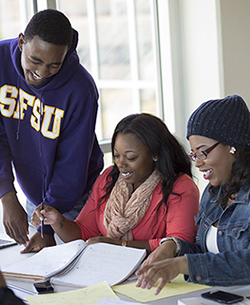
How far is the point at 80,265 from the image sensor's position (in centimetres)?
142

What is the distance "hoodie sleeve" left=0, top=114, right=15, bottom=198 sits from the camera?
1781 mm

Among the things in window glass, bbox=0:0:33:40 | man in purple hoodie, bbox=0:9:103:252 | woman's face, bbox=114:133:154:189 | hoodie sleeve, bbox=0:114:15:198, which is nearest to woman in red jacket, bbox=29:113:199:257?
woman's face, bbox=114:133:154:189

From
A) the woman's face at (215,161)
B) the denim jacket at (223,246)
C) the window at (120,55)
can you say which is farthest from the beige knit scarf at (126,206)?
the window at (120,55)

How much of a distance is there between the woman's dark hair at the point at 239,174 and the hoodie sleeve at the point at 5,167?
933mm

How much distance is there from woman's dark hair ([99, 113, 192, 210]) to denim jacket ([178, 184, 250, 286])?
0.83 feet

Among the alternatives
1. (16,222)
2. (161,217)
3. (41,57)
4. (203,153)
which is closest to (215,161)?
(203,153)

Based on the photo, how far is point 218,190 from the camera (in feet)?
4.94

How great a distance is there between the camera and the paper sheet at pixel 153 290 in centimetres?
117

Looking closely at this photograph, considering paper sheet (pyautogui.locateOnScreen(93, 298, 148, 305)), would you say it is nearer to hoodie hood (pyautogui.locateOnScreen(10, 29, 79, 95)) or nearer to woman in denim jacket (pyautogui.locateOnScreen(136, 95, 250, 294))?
woman in denim jacket (pyautogui.locateOnScreen(136, 95, 250, 294))

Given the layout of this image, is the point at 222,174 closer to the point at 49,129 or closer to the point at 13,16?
the point at 49,129

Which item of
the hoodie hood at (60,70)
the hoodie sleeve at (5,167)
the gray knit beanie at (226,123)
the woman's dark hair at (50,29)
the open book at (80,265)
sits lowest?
the open book at (80,265)

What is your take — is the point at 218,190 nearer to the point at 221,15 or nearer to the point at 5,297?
the point at 5,297

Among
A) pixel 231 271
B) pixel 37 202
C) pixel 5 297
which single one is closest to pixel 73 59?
pixel 37 202

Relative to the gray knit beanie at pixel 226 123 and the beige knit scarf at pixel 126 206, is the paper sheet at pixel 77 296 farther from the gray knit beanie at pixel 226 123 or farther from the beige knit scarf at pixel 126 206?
the gray knit beanie at pixel 226 123
